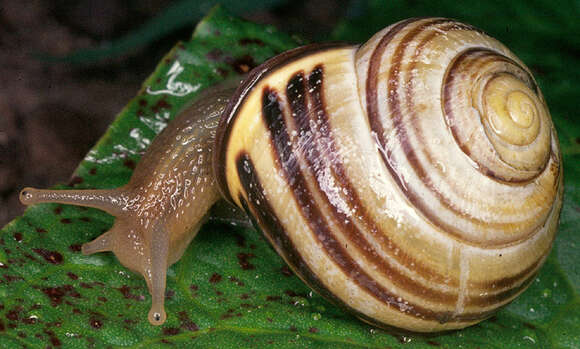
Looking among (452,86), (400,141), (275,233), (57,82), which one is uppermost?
(452,86)

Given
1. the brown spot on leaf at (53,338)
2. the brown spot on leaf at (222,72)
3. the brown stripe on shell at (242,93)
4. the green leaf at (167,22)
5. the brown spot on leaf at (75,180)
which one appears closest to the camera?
the brown spot on leaf at (53,338)

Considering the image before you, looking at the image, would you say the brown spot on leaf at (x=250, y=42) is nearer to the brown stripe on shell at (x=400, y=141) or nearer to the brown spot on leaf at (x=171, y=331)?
the brown stripe on shell at (x=400, y=141)

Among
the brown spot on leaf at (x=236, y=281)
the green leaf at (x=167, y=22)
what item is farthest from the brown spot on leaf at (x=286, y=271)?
the green leaf at (x=167, y=22)

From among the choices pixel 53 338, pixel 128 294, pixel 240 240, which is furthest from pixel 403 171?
pixel 53 338

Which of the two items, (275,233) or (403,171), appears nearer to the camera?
(403,171)

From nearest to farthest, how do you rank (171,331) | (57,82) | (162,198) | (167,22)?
1. (171,331)
2. (162,198)
3. (167,22)
4. (57,82)

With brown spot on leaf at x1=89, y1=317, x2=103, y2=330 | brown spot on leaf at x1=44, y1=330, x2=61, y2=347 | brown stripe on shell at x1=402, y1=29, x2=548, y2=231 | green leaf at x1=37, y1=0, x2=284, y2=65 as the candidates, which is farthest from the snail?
green leaf at x1=37, y1=0, x2=284, y2=65

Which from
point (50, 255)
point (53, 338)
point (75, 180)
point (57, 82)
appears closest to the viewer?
point (53, 338)

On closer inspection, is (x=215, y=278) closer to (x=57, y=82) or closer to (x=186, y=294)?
(x=186, y=294)
